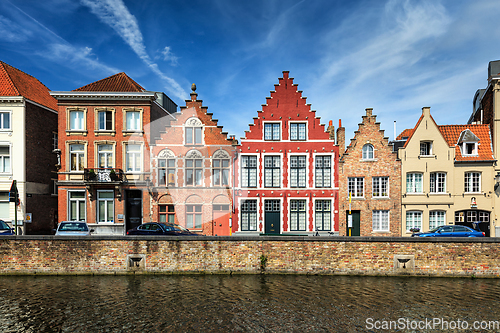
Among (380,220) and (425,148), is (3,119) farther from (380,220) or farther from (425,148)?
(425,148)

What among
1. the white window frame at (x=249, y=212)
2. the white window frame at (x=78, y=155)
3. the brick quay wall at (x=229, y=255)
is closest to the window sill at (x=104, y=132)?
the white window frame at (x=78, y=155)

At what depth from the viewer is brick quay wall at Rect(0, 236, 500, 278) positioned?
15406 mm

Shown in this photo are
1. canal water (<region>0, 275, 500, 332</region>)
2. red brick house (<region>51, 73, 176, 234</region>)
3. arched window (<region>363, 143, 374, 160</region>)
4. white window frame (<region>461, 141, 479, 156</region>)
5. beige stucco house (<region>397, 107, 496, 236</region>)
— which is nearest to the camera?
canal water (<region>0, 275, 500, 332</region>)

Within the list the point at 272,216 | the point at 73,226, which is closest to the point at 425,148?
the point at 272,216

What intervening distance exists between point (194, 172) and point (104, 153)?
7738mm

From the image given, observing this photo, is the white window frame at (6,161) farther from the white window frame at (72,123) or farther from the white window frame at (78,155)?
the white window frame at (72,123)

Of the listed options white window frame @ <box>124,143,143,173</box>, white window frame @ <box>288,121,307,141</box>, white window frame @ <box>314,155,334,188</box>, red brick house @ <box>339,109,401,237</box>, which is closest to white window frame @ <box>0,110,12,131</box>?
white window frame @ <box>124,143,143,173</box>

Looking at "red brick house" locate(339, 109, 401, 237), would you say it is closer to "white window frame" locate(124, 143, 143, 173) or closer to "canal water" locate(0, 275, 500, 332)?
"canal water" locate(0, 275, 500, 332)

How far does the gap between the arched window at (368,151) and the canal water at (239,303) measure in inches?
409

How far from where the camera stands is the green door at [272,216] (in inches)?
903

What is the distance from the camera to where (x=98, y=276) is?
15.6 metres

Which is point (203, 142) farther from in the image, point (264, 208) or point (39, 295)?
point (39, 295)

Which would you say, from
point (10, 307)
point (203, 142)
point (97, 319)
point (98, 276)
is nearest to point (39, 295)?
point (10, 307)

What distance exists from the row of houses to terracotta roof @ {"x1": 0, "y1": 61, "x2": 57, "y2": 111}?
0.25 m
